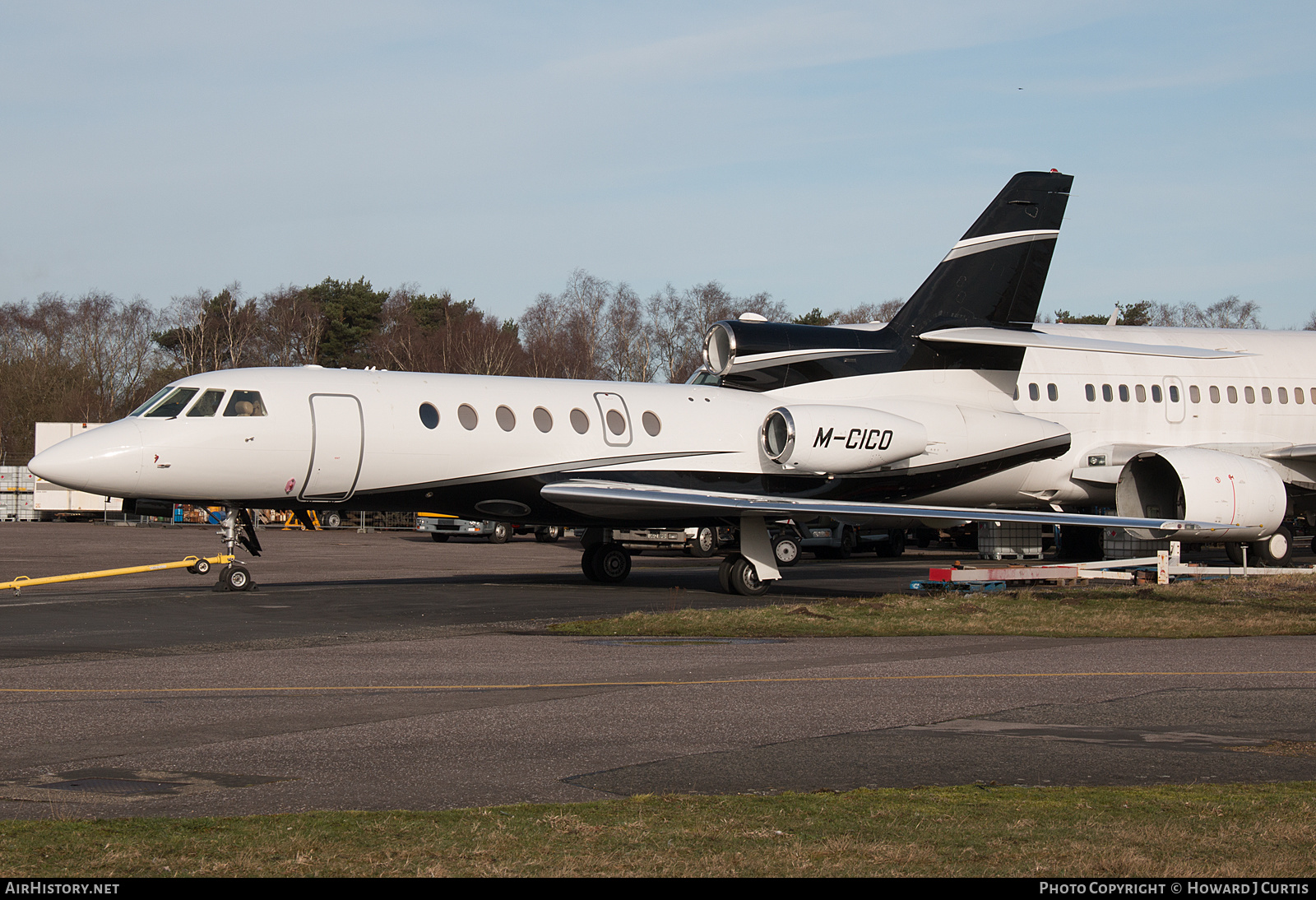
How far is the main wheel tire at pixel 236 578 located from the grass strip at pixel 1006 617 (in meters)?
6.40

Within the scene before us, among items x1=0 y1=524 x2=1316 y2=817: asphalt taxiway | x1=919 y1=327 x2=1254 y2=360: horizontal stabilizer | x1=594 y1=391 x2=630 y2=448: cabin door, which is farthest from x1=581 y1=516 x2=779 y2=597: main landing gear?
x1=919 y1=327 x2=1254 y2=360: horizontal stabilizer

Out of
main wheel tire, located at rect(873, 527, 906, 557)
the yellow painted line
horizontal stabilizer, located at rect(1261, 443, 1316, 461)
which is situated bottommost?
main wheel tire, located at rect(873, 527, 906, 557)

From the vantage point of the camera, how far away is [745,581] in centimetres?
2067

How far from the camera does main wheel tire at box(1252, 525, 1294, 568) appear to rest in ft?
81.8

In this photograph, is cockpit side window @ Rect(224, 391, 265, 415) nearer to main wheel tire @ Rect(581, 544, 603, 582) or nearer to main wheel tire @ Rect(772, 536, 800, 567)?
main wheel tire @ Rect(581, 544, 603, 582)

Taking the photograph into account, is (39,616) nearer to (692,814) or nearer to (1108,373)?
(692,814)

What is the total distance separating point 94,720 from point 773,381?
53.7 ft

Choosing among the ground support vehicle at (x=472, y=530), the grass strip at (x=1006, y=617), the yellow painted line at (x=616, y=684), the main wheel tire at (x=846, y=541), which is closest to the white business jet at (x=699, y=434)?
the grass strip at (x=1006, y=617)

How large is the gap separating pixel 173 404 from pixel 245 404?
1052mm

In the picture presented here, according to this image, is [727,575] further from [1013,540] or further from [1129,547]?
[1013,540]

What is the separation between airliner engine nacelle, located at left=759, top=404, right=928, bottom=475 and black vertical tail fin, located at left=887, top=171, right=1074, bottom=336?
8.66 feet

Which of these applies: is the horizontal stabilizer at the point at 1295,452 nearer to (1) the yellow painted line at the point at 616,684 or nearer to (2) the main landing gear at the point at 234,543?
(1) the yellow painted line at the point at 616,684

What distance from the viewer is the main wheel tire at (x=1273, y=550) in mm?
24920

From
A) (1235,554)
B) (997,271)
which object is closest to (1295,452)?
(1235,554)
